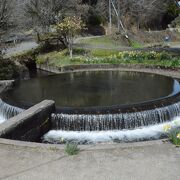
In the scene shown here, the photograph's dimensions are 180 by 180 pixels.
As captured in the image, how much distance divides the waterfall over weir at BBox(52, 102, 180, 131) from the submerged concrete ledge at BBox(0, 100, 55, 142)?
36cm

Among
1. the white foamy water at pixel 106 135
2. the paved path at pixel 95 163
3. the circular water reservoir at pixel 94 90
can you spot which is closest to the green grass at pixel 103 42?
the circular water reservoir at pixel 94 90

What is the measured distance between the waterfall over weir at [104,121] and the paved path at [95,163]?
329 centimetres

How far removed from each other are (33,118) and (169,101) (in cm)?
466

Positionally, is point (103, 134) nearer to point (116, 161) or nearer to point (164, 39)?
point (116, 161)

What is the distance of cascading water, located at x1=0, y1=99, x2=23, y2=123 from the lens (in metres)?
11.8

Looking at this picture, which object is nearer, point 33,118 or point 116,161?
point 116,161

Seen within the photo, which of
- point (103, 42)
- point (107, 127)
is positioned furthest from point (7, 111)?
point (103, 42)

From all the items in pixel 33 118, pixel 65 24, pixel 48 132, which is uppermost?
pixel 65 24

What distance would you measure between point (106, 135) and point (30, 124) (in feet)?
7.40

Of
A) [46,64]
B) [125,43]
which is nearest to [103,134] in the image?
[46,64]

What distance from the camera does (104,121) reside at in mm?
10719

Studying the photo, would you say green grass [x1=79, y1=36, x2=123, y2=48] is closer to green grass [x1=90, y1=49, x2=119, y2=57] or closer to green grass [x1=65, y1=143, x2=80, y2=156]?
green grass [x1=90, y1=49, x2=119, y2=57]

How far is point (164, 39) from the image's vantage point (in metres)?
36.5

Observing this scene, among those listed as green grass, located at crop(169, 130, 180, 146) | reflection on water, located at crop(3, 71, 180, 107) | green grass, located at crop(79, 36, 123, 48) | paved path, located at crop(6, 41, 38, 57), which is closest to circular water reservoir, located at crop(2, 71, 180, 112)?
reflection on water, located at crop(3, 71, 180, 107)
